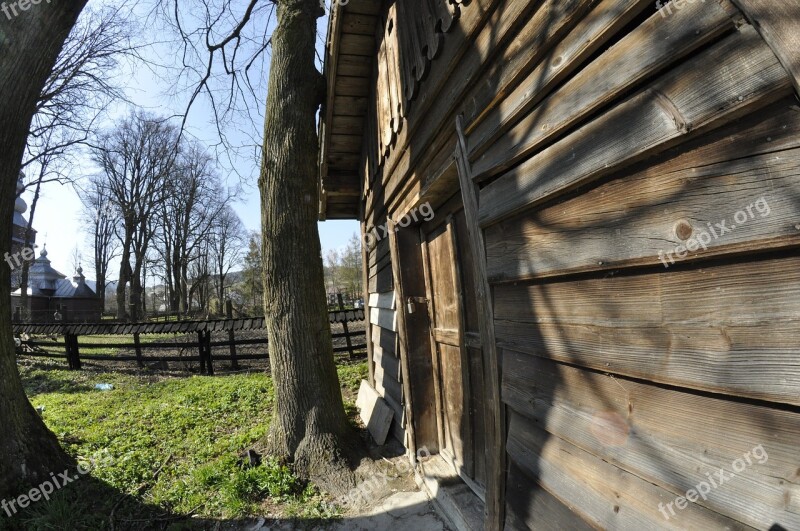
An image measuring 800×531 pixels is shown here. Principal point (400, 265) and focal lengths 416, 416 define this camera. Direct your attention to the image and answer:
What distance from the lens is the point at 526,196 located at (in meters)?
1.65

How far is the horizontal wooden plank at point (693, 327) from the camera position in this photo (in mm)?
818

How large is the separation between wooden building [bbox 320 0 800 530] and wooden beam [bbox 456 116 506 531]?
0.01m

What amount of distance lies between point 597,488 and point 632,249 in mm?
769

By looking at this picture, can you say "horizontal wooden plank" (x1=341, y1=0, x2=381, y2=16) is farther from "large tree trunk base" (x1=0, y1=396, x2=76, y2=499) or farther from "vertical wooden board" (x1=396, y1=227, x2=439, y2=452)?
"large tree trunk base" (x1=0, y1=396, x2=76, y2=499)

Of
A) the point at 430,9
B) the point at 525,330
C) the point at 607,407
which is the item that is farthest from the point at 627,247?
the point at 430,9

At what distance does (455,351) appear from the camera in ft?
11.4

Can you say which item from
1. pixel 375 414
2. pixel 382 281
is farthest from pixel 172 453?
pixel 382 281

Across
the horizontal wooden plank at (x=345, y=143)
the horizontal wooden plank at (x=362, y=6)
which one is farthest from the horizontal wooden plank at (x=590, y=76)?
the horizontal wooden plank at (x=345, y=143)

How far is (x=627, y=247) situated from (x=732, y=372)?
1.33 feet

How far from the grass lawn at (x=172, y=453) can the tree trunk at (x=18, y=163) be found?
0.33 meters

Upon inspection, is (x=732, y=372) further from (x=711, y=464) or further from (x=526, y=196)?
(x=526, y=196)

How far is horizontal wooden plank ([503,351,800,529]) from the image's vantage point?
82 cm

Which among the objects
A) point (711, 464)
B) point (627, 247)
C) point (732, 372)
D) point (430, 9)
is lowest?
point (711, 464)

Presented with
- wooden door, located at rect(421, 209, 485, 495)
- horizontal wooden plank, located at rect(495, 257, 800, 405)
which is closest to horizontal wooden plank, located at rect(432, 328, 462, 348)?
wooden door, located at rect(421, 209, 485, 495)
